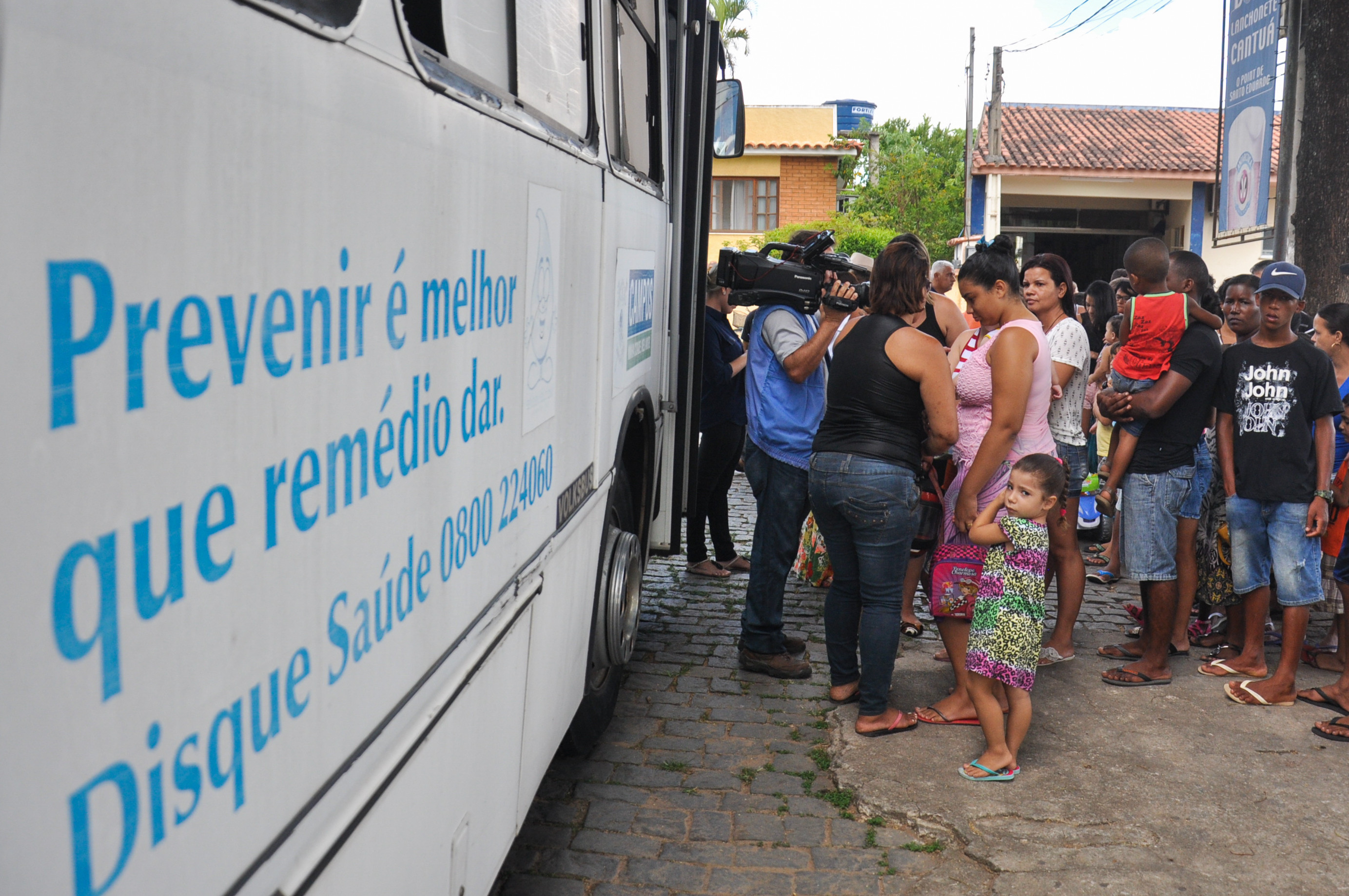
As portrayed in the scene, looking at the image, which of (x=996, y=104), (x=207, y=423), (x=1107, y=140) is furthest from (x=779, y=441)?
(x=1107, y=140)

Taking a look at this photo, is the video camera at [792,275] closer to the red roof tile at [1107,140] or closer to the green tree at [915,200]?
the red roof tile at [1107,140]

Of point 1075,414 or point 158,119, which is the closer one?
point 158,119

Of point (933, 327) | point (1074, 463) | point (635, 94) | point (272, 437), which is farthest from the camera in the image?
point (933, 327)

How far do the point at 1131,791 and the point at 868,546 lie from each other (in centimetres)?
123

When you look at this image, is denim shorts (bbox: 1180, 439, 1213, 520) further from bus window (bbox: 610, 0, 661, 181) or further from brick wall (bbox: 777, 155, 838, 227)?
brick wall (bbox: 777, 155, 838, 227)

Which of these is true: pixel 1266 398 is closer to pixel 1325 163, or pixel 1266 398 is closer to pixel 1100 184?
pixel 1325 163

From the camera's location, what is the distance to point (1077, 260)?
27828 millimetres

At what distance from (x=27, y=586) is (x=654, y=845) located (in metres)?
2.86

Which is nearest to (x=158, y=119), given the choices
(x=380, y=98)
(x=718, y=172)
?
(x=380, y=98)

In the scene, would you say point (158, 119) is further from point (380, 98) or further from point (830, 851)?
point (830, 851)

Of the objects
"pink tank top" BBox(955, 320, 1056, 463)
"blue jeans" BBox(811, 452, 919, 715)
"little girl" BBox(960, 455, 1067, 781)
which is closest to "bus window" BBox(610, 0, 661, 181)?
"blue jeans" BBox(811, 452, 919, 715)

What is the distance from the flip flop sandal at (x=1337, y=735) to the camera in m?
4.19

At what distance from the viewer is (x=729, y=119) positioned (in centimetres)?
533

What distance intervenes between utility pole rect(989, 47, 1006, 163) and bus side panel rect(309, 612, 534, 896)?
2279cm
